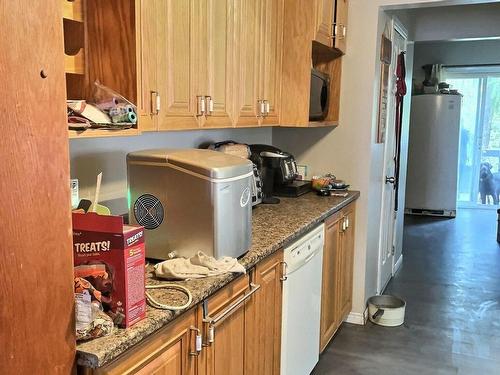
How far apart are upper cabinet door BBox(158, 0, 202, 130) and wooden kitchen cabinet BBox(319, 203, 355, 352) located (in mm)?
1160

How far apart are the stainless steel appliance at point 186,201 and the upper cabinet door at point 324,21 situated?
144 centimetres

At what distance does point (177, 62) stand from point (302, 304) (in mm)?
1288

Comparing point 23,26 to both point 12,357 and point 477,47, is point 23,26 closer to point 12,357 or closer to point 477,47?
point 12,357

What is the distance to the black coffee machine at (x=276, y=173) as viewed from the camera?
302cm

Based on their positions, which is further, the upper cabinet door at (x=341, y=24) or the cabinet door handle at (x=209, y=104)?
the upper cabinet door at (x=341, y=24)

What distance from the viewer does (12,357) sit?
0.96 metres

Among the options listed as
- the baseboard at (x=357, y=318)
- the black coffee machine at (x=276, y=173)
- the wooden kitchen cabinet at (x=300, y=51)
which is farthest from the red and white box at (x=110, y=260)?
the baseboard at (x=357, y=318)

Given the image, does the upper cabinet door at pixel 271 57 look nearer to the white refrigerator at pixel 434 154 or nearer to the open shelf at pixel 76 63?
the open shelf at pixel 76 63

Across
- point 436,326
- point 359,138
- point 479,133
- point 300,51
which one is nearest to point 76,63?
point 300,51

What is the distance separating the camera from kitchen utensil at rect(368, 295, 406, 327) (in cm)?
346

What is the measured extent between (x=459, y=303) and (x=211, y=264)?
2.94 m

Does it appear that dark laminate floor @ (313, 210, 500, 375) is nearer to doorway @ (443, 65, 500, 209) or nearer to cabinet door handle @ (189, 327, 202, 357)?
cabinet door handle @ (189, 327, 202, 357)

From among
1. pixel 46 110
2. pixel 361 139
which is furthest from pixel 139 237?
pixel 361 139

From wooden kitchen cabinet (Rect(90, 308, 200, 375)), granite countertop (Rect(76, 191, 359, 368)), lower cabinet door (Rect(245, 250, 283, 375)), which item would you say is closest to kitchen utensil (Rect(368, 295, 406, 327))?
granite countertop (Rect(76, 191, 359, 368))
